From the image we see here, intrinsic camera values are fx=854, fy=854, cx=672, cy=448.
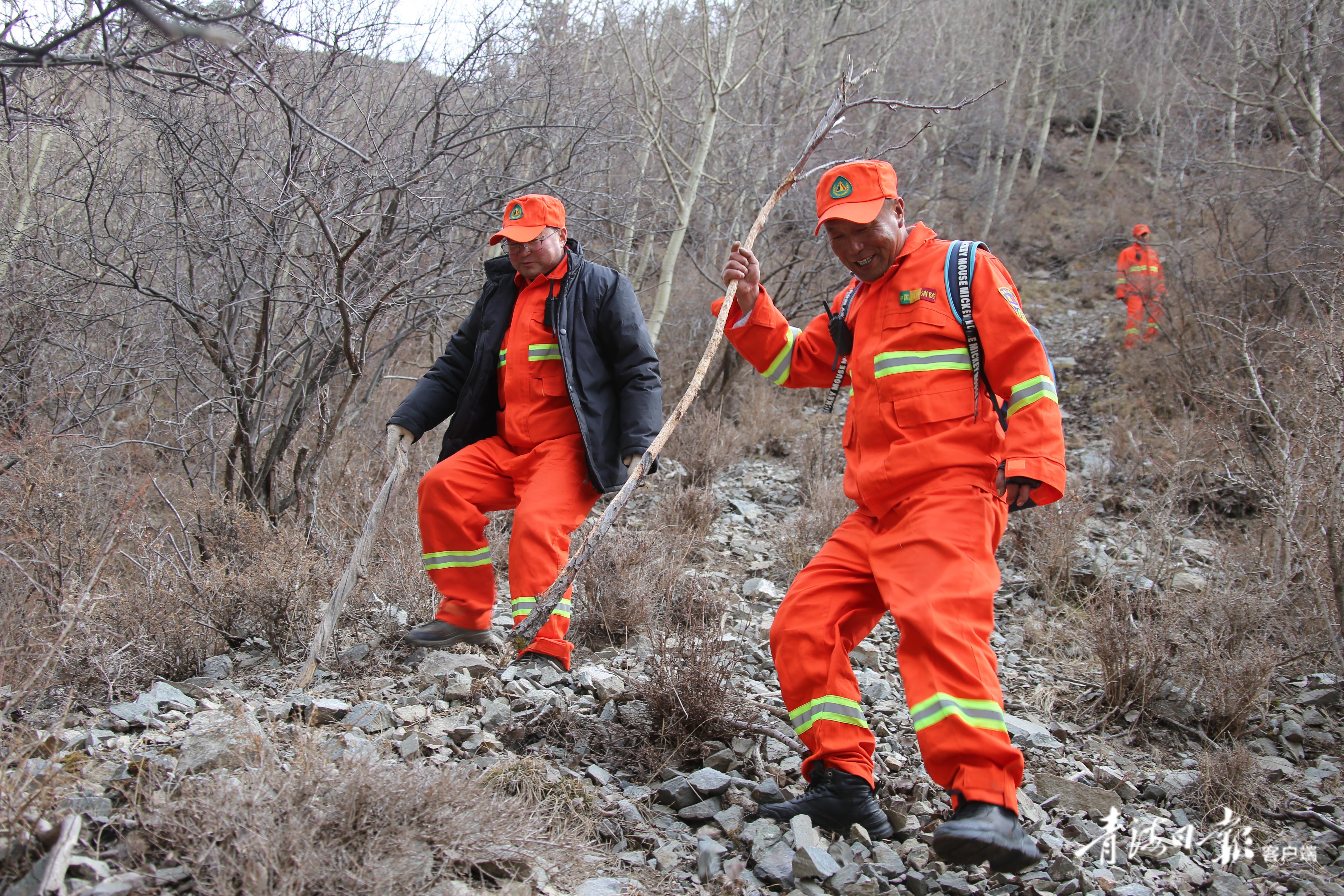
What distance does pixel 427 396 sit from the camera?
3.89m

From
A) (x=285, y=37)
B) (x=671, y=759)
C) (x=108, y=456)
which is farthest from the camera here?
(x=108, y=456)

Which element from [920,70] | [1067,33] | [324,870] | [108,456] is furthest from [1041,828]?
[1067,33]

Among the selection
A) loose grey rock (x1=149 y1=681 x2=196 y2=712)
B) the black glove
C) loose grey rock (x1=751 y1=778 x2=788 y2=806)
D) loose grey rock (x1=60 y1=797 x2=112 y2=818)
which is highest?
the black glove

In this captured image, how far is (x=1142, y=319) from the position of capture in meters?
11.5

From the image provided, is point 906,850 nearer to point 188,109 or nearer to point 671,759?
point 671,759

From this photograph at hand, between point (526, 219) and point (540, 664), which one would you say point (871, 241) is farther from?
point (540, 664)

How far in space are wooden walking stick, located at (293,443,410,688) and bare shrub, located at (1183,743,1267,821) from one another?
326 centimetres

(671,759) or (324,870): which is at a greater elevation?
(324,870)

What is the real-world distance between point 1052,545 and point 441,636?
373cm

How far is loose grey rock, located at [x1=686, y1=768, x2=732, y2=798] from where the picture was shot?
2809 mm

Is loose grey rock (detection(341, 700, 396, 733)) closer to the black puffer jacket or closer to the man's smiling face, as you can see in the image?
the black puffer jacket

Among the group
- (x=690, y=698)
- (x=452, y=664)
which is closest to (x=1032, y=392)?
(x=690, y=698)

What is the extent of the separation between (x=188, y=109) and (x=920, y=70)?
14.0 m

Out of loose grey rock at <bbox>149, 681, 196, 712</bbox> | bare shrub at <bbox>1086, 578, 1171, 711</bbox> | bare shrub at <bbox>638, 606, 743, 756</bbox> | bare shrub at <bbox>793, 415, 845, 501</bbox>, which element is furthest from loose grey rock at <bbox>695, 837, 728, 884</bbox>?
bare shrub at <bbox>793, 415, 845, 501</bbox>
